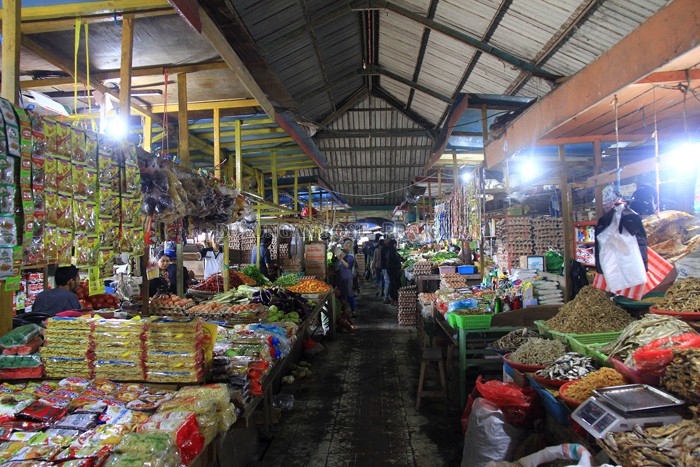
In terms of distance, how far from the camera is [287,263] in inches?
417

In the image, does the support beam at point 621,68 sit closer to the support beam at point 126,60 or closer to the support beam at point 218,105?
the support beam at point 218,105

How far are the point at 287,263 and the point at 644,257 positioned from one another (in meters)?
8.24

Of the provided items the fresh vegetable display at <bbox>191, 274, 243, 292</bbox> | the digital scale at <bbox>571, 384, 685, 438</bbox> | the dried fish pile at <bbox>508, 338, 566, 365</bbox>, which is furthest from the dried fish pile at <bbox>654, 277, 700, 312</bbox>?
the fresh vegetable display at <bbox>191, 274, 243, 292</bbox>

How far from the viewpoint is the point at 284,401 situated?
5.30m

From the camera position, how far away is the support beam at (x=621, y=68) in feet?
8.16

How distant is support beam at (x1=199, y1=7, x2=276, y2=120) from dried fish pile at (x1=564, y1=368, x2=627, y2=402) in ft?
11.4

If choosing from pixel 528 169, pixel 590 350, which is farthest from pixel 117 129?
pixel 528 169

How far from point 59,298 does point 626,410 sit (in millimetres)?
5196

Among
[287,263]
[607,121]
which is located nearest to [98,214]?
[607,121]

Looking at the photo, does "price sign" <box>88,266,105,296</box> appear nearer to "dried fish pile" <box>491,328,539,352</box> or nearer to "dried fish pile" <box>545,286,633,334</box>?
"dried fish pile" <box>491,328,539,352</box>

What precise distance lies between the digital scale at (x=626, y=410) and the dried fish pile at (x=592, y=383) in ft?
0.92

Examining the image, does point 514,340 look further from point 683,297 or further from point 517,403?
point 683,297

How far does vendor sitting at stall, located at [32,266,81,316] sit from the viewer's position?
4.46m

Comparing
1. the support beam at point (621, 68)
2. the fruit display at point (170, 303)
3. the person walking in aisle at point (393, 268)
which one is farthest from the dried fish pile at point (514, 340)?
the person walking in aisle at point (393, 268)
